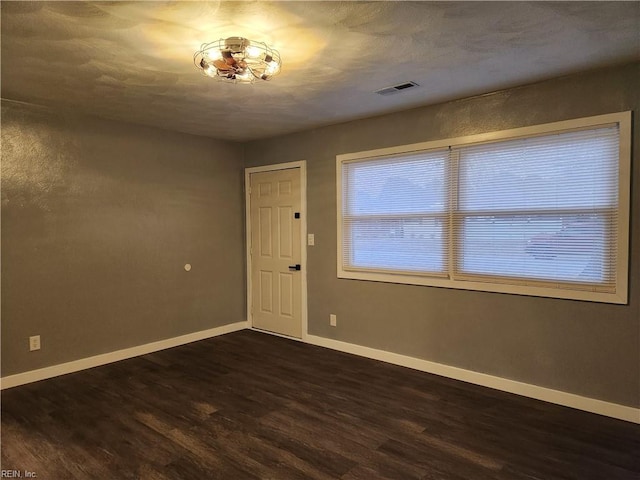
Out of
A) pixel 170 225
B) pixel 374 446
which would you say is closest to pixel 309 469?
pixel 374 446

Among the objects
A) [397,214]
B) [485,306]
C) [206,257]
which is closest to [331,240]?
[397,214]

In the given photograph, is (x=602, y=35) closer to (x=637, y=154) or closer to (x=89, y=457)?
(x=637, y=154)

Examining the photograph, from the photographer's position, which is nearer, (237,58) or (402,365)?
(237,58)

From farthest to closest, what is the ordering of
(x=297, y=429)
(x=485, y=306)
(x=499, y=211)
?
(x=485, y=306) → (x=499, y=211) → (x=297, y=429)

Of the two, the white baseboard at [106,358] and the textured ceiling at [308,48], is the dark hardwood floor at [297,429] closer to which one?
the white baseboard at [106,358]

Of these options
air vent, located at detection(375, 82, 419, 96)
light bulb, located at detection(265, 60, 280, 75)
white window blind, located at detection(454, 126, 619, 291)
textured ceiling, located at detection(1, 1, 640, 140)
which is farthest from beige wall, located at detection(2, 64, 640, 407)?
light bulb, located at detection(265, 60, 280, 75)

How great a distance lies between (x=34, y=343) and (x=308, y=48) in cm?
338

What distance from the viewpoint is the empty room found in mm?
2303

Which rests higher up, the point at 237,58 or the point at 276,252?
the point at 237,58

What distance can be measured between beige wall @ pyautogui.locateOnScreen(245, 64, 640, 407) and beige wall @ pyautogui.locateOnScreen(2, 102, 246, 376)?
3.88 ft

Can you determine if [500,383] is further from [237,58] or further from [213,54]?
[213,54]

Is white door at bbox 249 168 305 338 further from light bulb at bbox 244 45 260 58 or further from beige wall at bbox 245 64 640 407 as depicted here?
light bulb at bbox 244 45 260 58

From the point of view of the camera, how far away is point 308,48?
96.5 inches

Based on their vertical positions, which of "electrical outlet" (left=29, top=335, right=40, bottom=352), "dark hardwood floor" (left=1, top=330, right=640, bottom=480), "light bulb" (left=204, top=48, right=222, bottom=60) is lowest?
"dark hardwood floor" (left=1, top=330, right=640, bottom=480)
